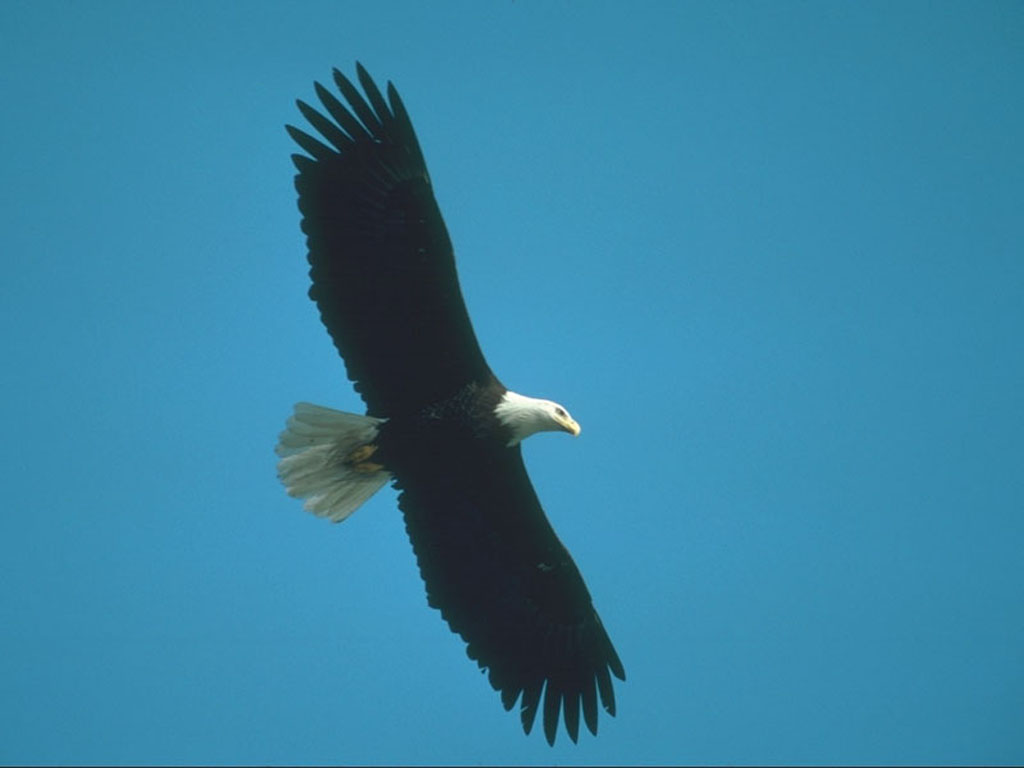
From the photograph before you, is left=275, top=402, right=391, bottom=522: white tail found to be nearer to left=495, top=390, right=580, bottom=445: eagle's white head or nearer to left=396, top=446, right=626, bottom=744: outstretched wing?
left=396, top=446, right=626, bottom=744: outstretched wing

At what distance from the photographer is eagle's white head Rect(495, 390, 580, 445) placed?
675 centimetres

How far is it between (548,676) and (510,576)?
0.68m

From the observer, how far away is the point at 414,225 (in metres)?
6.47

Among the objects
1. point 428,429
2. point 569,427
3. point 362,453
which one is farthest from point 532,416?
point 362,453

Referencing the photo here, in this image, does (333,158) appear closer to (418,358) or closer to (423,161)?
(423,161)

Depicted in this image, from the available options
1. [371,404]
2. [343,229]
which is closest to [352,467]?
[371,404]

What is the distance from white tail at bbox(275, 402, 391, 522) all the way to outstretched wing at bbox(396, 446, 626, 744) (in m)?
0.25

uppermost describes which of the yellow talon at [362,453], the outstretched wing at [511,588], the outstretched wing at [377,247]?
the outstretched wing at [377,247]

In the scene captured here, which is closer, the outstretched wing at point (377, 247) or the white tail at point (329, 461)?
the outstretched wing at point (377, 247)

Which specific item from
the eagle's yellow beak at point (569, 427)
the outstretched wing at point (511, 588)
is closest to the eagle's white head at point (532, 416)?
the eagle's yellow beak at point (569, 427)

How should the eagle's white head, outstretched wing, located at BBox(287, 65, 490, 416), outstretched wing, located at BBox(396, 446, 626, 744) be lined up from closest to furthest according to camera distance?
1. outstretched wing, located at BBox(287, 65, 490, 416)
2. the eagle's white head
3. outstretched wing, located at BBox(396, 446, 626, 744)

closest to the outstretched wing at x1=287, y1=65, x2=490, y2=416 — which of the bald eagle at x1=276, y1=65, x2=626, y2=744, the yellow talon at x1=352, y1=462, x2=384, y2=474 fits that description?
the bald eagle at x1=276, y1=65, x2=626, y2=744

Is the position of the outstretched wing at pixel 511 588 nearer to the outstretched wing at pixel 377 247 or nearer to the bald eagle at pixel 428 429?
the bald eagle at pixel 428 429

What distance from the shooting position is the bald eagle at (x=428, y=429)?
639 centimetres
